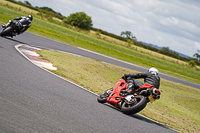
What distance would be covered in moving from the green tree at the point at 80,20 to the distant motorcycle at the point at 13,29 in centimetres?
6762

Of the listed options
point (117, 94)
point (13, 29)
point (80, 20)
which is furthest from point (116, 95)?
point (80, 20)

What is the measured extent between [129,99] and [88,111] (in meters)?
1.31

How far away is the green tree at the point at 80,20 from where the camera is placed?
82.6 metres

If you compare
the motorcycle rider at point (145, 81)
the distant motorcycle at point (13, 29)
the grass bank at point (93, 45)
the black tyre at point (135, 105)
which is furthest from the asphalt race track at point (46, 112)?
the grass bank at point (93, 45)

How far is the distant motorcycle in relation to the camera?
14.5 m

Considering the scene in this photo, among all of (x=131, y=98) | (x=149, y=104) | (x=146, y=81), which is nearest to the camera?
(x=131, y=98)

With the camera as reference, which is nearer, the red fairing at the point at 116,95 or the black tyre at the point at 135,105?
the black tyre at the point at 135,105

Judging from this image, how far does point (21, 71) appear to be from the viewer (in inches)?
326

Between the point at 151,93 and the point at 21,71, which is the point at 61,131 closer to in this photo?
the point at 151,93

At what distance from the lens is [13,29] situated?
48.5 ft

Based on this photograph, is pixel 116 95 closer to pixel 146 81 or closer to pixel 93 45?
pixel 146 81

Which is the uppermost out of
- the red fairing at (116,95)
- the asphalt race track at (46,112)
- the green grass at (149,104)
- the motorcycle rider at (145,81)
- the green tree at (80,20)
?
the green tree at (80,20)

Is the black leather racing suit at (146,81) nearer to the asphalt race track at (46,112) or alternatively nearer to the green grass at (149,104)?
the asphalt race track at (46,112)

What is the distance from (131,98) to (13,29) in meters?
10.1
